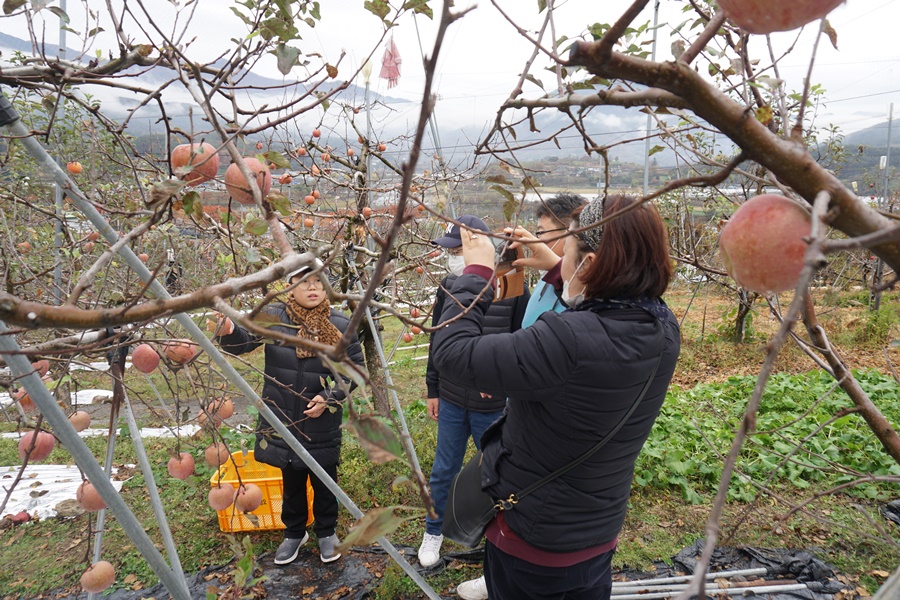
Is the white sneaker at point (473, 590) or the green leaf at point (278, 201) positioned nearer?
the green leaf at point (278, 201)

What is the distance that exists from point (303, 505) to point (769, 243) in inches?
109

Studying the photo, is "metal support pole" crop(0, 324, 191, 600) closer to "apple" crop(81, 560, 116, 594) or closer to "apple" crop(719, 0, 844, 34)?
"apple" crop(81, 560, 116, 594)

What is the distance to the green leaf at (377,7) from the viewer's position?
113cm

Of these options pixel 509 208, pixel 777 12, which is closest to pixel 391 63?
pixel 509 208

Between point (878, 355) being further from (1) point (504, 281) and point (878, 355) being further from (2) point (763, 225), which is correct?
(2) point (763, 225)

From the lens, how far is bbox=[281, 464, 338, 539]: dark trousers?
2744mm

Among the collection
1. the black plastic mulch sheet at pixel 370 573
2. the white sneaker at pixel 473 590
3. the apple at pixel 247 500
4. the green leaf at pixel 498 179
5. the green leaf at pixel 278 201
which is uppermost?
the green leaf at pixel 498 179

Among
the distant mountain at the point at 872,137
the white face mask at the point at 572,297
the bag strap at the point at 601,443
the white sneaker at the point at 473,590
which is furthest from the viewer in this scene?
the distant mountain at the point at 872,137

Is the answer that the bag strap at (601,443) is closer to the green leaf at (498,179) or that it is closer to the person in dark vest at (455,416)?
the green leaf at (498,179)

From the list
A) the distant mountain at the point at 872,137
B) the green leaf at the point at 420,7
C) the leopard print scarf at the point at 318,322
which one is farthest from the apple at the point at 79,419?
the distant mountain at the point at 872,137

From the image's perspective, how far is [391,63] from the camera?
381 cm

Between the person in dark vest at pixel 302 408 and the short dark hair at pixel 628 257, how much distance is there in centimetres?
145

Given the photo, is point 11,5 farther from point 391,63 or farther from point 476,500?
point 391,63

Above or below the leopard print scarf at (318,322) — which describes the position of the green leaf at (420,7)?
above
